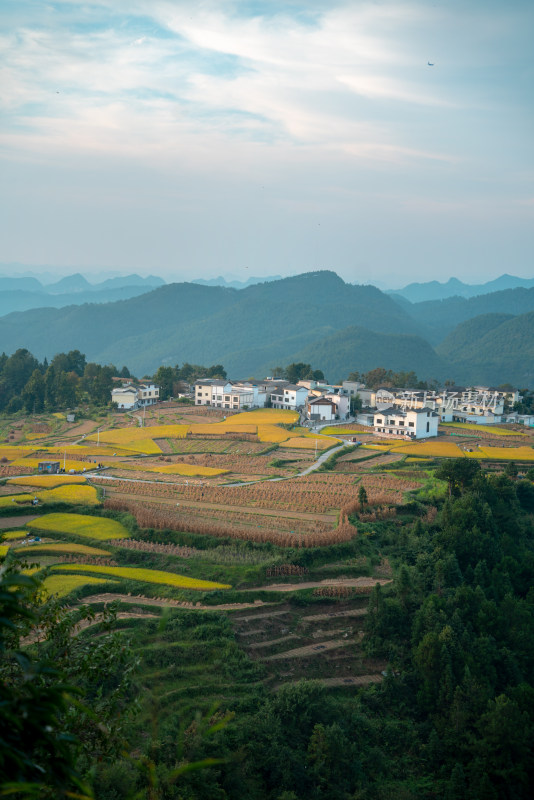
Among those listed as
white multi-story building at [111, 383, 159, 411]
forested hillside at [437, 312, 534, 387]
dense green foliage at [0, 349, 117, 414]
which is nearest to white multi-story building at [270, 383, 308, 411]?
white multi-story building at [111, 383, 159, 411]

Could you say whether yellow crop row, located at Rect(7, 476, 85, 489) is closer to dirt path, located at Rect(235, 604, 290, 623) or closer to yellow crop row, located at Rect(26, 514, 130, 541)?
yellow crop row, located at Rect(26, 514, 130, 541)

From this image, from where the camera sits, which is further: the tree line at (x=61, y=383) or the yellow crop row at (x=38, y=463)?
the tree line at (x=61, y=383)

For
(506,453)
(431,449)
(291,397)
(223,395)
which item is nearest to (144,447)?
(223,395)

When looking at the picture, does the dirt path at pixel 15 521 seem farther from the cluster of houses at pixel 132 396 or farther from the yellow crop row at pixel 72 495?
the cluster of houses at pixel 132 396

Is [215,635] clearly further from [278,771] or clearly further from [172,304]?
[172,304]

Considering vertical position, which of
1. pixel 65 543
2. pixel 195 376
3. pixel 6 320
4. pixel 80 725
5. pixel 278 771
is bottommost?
pixel 278 771

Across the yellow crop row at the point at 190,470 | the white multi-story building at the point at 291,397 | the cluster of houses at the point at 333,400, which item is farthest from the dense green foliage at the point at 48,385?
the yellow crop row at the point at 190,470

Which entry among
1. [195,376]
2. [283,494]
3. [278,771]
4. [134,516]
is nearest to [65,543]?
[134,516]
